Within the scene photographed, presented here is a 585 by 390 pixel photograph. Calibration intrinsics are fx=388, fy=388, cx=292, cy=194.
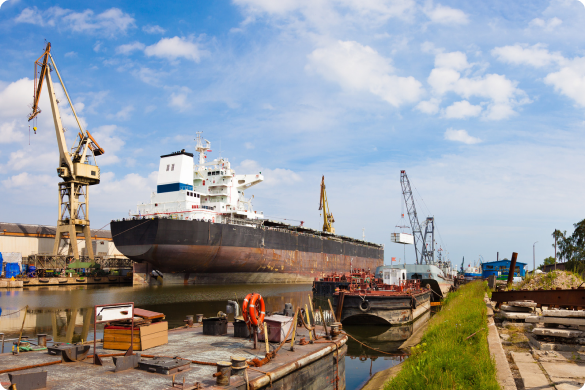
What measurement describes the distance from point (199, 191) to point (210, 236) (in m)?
13.4

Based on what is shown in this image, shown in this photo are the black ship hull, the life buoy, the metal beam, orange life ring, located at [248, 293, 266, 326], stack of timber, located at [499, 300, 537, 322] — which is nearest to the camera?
orange life ring, located at [248, 293, 266, 326]

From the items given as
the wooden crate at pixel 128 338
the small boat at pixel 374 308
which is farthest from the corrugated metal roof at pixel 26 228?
the wooden crate at pixel 128 338

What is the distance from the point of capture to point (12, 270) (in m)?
46.8

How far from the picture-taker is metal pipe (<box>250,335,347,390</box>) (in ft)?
23.2

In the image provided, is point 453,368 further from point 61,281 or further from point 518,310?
point 61,281

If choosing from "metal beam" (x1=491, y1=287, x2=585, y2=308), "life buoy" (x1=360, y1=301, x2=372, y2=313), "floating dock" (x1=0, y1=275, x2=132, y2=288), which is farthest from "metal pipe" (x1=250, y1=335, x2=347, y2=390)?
"floating dock" (x1=0, y1=275, x2=132, y2=288)

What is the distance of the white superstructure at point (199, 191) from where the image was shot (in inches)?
1877

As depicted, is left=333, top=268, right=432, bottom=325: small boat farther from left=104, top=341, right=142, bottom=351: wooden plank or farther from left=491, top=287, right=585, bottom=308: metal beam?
left=104, top=341, right=142, bottom=351: wooden plank

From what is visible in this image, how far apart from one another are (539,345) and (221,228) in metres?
35.5

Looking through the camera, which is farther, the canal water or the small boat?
the small boat

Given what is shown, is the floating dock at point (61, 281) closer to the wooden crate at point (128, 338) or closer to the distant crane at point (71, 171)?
the distant crane at point (71, 171)

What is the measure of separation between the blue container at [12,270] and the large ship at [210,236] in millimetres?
15458

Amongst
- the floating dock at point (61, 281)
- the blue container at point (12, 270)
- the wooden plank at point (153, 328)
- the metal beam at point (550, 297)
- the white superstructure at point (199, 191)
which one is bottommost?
the floating dock at point (61, 281)

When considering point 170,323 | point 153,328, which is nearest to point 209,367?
point 153,328
